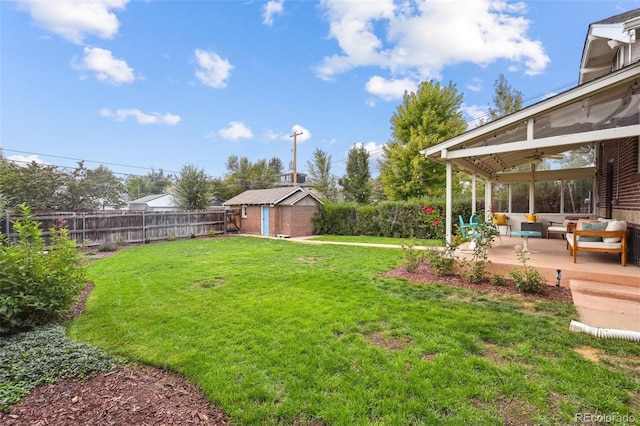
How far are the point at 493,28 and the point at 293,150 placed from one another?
16.9 m

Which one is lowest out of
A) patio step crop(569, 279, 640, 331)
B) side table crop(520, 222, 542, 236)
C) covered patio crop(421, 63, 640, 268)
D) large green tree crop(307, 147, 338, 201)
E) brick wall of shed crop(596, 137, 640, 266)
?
patio step crop(569, 279, 640, 331)

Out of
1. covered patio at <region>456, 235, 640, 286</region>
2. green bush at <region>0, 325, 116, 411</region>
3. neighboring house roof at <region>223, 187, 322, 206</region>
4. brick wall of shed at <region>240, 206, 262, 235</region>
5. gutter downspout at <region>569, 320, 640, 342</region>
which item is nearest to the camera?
green bush at <region>0, 325, 116, 411</region>

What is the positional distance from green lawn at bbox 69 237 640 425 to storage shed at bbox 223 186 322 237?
1224 centimetres

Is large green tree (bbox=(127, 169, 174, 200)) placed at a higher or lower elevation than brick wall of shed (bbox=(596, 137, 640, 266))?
higher

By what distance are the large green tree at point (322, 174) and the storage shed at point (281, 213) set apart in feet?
23.8

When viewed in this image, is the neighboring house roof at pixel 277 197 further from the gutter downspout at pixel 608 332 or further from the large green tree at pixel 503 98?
the gutter downspout at pixel 608 332

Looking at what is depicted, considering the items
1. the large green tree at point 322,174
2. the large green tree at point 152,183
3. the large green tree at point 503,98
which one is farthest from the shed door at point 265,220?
the large green tree at point 152,183

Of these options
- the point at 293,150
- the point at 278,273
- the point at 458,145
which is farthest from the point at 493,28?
the point at 293,150

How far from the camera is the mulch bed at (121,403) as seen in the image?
7.82ft

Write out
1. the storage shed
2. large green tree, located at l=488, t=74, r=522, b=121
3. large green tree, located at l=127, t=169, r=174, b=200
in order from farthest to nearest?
large green tree, located at l=127, t=169, r=174, b=200 → large green tree, located at l=488, t=74, r=522, b=121 → the storage shed

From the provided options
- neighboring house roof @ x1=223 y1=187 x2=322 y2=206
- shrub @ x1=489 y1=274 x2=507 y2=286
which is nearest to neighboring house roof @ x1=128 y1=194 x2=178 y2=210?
neighboring house roof @ x1=223 y1=187 x2=322 y2=206

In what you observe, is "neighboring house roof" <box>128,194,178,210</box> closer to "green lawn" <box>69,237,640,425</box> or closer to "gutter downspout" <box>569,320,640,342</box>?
"green lawn" <box>69,237,640,425</box>

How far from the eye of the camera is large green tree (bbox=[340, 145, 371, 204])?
23.0 metres

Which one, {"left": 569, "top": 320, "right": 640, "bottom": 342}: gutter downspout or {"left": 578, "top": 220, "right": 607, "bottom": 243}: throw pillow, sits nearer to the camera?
{"left": 569, "top": 320, "right": 640, "bottom": 342}: gutter downspout
